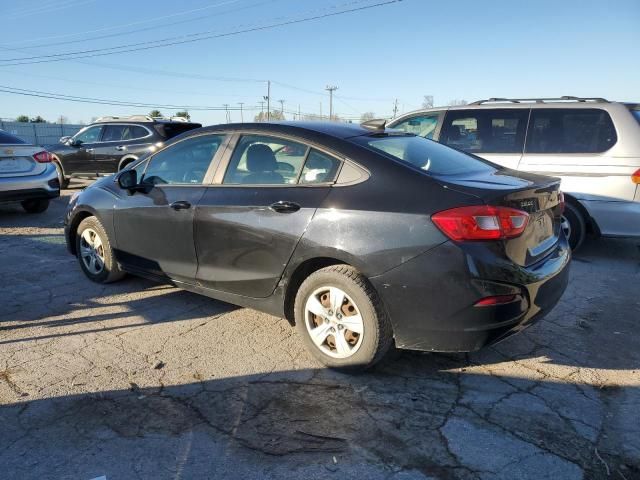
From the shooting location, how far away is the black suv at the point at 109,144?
446 inches

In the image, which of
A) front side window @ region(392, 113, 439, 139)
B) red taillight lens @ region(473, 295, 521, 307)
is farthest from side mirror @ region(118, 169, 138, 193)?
front side window @ region(392, 113, 439, 139)

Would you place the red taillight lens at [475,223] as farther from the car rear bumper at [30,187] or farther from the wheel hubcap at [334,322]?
the car rear bumper at [30,187]

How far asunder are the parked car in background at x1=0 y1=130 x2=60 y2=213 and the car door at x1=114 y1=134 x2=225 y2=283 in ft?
Answer: 14.5

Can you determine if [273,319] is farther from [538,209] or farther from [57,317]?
[538,209]

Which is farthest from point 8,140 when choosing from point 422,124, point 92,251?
point 422,124

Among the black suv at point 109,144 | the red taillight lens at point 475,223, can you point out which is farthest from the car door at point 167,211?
the black suv at point 109,144

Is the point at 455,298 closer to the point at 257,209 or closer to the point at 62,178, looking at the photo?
the point at 257,209

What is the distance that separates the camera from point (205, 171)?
4012 millimetres

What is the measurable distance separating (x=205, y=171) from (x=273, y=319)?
1.34 meters

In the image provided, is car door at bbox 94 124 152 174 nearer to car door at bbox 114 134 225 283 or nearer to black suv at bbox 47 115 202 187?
A: black suv at bbox 47 115 202 187

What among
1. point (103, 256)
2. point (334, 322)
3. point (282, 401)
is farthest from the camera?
point (103, 256)

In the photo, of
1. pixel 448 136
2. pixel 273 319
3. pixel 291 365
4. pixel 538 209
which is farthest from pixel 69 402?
pixel 448 136

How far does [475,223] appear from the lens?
2771mm

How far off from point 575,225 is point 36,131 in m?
46.1
